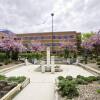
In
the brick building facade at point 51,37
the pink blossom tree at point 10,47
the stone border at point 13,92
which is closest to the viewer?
the stone border at point 13,92

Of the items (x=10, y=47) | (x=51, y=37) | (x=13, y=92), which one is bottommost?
(x=13, y=92)

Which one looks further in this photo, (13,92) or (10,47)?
(10,47)

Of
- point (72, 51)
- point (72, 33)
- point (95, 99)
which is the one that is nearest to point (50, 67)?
point (95, 99)

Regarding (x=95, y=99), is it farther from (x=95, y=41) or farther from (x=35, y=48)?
(x=35, y=48)

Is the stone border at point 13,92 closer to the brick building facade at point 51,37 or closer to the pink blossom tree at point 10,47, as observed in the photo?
the pink blossom tree at point 10,47

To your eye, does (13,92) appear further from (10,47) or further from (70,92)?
(10,47)

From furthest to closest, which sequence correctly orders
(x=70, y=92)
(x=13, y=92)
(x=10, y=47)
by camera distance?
(x=10, y=47) < (x=13, y=92) < (x=70, y=92)

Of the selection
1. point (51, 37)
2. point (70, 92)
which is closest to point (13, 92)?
point (70, 92)

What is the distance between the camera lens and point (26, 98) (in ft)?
31.3

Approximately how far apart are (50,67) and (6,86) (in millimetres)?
11278

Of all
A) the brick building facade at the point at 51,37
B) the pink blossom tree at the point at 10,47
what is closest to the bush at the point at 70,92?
the pink blossom tree at the point at 10,47

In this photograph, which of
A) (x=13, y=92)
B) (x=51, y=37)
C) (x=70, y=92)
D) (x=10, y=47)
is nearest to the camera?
(x=70, y=92)

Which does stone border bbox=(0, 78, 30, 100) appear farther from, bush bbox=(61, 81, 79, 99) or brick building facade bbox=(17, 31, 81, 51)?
brick building facade bbox=(17, 31, 81, 51)

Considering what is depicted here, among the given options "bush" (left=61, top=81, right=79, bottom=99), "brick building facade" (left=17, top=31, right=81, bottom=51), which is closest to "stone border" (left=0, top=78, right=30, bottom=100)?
"bush" (left=61, top=81, right=79, bottom=99)
